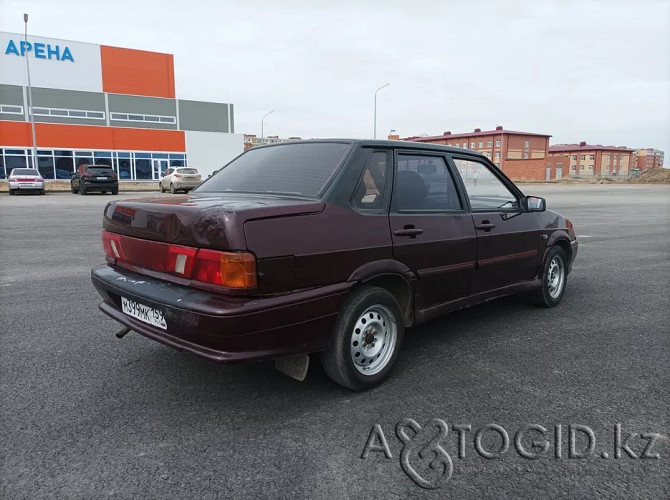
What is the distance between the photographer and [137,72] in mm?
38500

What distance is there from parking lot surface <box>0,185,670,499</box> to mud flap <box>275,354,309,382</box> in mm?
213

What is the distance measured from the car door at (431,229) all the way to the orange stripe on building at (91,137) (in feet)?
127

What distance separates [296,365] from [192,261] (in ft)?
2.79

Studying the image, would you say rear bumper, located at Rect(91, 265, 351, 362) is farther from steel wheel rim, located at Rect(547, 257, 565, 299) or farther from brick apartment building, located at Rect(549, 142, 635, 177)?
brick apartment building, located at Rect(549, 142, 635, 177)

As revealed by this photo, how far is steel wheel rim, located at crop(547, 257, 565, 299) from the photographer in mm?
5105

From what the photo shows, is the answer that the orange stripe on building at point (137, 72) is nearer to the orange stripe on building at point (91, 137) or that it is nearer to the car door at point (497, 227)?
the orange stripe on building at point (91, 137)

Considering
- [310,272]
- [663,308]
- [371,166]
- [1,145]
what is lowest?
[663,308]

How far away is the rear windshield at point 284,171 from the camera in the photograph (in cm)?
321

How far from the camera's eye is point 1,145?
34.1m

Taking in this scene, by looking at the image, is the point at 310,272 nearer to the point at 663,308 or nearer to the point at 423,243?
the point at 423,243

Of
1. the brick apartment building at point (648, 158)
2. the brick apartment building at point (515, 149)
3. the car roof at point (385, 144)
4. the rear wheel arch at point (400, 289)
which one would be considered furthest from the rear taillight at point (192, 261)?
the brick apartment building at point (648, 158)

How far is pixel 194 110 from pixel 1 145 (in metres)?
14.1

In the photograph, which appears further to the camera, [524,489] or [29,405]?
[29,405]

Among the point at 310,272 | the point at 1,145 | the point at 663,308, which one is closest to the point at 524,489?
the point at 310,272
